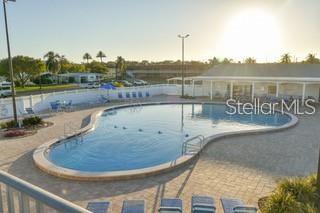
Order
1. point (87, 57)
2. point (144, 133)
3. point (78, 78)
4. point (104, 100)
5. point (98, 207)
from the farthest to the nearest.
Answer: point (87, 57)
point (78, 78)
point (104, 100)
point (144, 133)
point (98, 207)

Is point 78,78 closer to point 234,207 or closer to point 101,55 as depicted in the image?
point 101,55

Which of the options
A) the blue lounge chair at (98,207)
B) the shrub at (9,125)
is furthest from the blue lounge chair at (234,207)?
the shrub at (9,125)

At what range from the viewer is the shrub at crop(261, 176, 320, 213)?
461 cm

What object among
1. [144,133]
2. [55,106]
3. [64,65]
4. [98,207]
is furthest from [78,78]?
[98,207]

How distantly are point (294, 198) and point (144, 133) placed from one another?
34.0ft

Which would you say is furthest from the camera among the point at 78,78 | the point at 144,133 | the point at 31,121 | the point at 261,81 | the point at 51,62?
the point at 78,78

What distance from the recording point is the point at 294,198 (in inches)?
195

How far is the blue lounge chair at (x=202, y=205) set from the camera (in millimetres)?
5062

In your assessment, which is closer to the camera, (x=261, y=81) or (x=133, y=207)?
(x=133, y=207)

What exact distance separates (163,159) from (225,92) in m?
20.1

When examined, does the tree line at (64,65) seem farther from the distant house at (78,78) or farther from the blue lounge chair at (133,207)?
the blue lounge chair at (133,207)

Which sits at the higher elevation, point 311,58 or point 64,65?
point 311,58

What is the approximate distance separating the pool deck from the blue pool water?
1631 millimetres

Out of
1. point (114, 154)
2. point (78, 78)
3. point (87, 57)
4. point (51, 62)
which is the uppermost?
point (87, 57)
